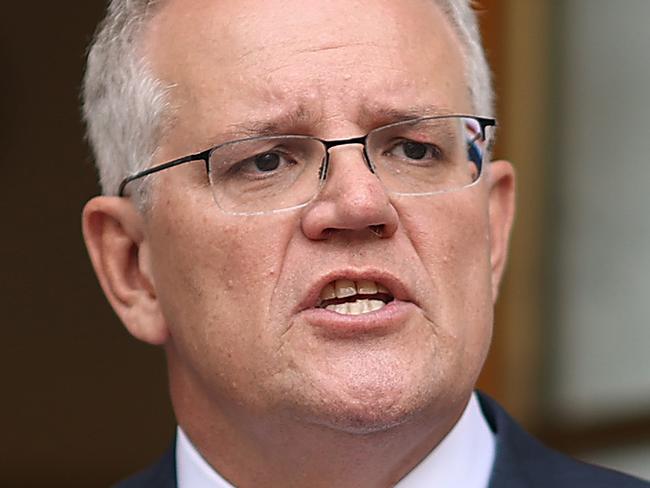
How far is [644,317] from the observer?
220 inches

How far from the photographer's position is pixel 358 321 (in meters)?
2.60

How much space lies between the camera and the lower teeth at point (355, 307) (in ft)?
8.62

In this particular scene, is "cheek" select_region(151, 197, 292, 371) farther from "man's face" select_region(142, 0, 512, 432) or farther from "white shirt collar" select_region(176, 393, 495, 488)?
"white shirt collar" select_region(176, 393, 495, 488)

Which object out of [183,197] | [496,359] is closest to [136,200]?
[183,197]

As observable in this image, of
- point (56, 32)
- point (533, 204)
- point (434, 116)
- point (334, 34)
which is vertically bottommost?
point (533, 204)

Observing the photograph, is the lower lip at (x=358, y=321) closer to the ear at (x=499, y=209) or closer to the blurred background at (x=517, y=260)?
the ear at (x=499, y=209)

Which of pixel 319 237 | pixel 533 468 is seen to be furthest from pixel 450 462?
pixel 319 237

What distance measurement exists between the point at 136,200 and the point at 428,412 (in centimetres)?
72

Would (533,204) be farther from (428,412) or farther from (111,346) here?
(428,412)

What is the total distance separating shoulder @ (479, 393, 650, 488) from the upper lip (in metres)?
0.46

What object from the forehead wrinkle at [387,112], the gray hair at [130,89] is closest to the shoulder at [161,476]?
the gray hair at [130,89]

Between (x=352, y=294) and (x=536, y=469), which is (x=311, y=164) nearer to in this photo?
(x=352, y=294)

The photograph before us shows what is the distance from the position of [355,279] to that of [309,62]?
40cm

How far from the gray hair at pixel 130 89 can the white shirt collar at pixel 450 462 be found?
21.5 inches
